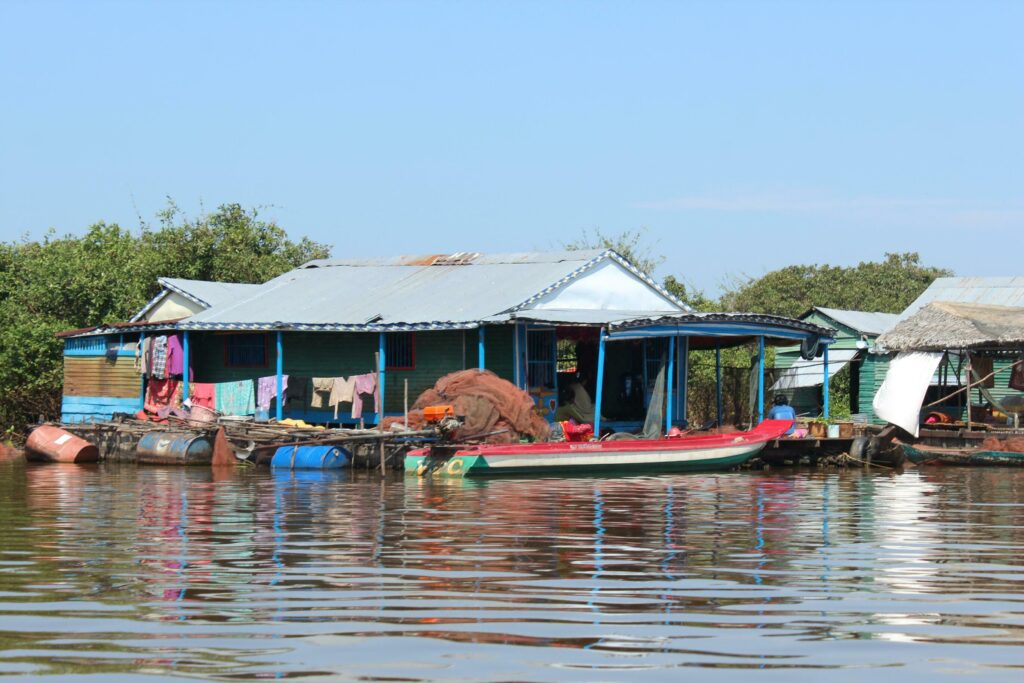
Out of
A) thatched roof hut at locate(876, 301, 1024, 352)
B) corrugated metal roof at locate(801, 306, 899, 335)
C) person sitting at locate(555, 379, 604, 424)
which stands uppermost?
corrugated metal roof at locate(801, 306, 899, 335)

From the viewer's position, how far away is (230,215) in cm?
4397

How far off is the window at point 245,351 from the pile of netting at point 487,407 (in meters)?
6.99

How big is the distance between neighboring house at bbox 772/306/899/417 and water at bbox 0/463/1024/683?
61.5 ft

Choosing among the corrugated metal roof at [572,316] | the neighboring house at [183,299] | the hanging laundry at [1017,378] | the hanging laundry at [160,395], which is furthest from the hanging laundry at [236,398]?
the hanging laundry at [1017,378]

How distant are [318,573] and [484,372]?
13.4 m

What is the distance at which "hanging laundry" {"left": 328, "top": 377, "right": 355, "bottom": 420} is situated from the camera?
2711 centimetres

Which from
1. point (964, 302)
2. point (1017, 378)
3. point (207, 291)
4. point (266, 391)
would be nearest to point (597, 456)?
point (266, 391)

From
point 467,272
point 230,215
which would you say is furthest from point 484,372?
point 230,215

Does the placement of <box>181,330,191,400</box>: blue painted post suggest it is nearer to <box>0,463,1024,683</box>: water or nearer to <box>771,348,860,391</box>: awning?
<box>0,463,1024,683</box>: water

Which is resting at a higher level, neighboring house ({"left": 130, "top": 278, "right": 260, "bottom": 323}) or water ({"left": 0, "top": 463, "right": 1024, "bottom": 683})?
neighboring house ({"left": 130, "top": 278, "right": 260, "bottom": 323})

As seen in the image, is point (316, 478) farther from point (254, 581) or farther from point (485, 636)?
point (485, 636)

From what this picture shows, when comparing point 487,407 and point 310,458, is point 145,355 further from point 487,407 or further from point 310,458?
point 487,407

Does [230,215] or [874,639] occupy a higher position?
[230,215]

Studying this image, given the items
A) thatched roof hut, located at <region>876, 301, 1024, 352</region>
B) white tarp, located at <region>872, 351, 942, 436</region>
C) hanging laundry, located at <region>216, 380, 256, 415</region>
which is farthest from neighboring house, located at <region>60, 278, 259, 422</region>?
thatched roof hut, located at <region>876, 301, 1024, 352</region>
